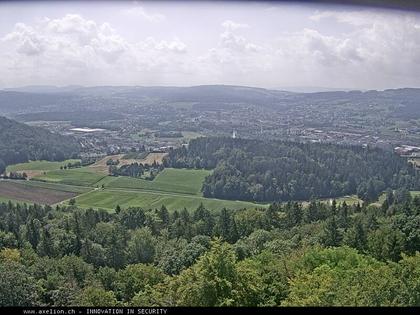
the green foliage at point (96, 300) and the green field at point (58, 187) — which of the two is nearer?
the green foliage at point (96, 300)

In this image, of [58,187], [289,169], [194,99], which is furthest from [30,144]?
[289,169]

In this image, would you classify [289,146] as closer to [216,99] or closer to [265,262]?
[216,99]

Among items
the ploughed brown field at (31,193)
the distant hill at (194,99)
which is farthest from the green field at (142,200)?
the distant hill at (194,99)

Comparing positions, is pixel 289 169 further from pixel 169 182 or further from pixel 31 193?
pixel 31 193

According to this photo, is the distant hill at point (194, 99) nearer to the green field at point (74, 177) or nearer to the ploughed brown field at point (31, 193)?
the green field at point (74, 177)

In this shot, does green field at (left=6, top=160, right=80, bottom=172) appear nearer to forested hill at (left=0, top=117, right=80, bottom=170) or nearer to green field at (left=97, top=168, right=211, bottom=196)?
forested hill at (left=0, top=117, right=80, bottom=170)

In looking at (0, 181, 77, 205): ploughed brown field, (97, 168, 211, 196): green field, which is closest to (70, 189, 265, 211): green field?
(97, 168, 211, 196): green field

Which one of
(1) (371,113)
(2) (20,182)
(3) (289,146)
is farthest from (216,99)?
(2) (20,182)
